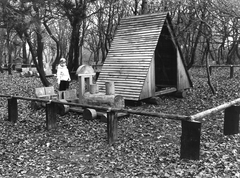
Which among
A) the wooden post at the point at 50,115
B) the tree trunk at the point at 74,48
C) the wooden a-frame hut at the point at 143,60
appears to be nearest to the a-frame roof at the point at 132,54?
the wooden a-frame hut at the point at 143,60

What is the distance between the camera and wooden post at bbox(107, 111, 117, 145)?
6391mm

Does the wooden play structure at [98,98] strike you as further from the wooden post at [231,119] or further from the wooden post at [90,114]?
the wooden post at [231,119]

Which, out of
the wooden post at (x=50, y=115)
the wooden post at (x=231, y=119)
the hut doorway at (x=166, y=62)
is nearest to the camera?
the wooden post at (x=231, y=119)

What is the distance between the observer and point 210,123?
8016 mm

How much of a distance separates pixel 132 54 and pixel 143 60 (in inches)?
27.5

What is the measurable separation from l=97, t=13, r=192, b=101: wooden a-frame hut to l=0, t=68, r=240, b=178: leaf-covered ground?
2.04m

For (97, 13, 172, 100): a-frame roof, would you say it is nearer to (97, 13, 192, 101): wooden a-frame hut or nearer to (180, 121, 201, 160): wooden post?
(97, 13, 192, 101): wooden a-frame hut

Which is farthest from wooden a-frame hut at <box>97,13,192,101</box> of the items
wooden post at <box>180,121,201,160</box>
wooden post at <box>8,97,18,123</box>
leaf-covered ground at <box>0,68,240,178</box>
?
wooden post at <box>180,121,201,160</box>

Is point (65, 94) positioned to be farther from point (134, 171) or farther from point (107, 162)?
point (134, 171)

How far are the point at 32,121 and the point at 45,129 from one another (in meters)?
1.06

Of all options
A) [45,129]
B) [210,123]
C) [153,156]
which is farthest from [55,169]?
[210,123]

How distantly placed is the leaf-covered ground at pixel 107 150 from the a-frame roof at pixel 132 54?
6.44ft

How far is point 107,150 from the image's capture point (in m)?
6.17

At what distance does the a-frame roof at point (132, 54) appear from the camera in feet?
34.3
